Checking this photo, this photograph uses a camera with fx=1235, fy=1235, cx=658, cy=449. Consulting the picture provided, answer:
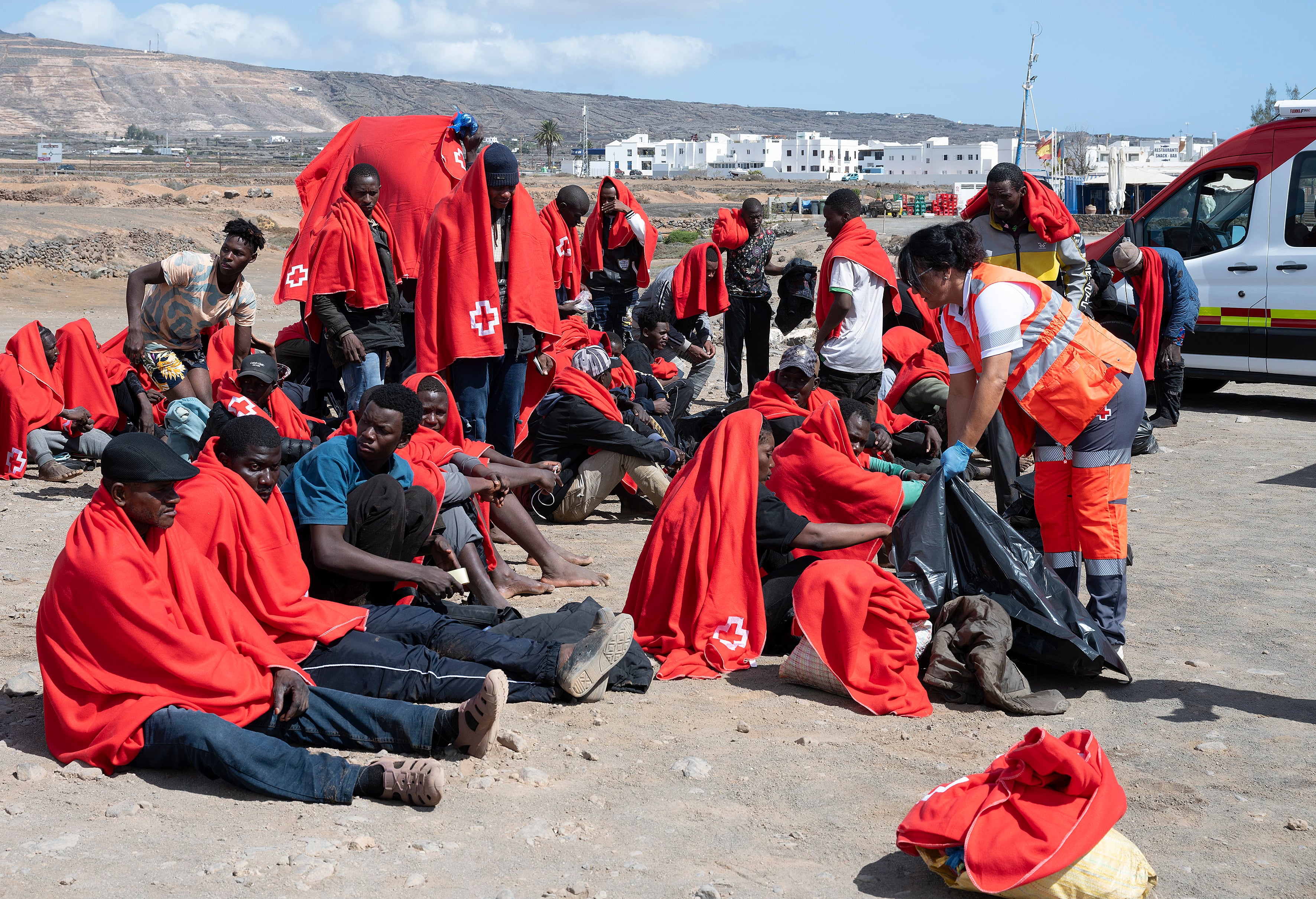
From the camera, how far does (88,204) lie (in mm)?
36312

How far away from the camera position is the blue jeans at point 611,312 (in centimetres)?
976

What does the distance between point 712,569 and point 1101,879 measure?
2109 millimetres

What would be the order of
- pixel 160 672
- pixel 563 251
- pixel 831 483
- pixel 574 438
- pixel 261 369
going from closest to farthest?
pixel 160 672 < pixel 831 483 < pixel 261 369 < pixel 574 438 < pixel 563 251

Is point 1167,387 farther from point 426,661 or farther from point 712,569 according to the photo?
point 426,661

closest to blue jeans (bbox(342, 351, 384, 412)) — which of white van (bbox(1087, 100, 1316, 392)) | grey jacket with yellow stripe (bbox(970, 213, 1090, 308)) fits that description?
grey jacket with yellow stripe (bbox(970, 213, 1090, 308))

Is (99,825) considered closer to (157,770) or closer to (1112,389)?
(157,770)

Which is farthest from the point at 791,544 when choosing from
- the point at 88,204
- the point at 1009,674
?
the point at 88,204

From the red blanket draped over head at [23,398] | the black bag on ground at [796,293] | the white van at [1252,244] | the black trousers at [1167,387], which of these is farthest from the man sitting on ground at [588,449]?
the white van at [1252,244]

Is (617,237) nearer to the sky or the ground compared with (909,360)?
nearer to the sky

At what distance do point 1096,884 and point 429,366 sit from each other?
4.88 meters

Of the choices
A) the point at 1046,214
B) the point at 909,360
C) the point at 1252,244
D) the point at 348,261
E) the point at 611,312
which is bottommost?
the point at 909,360

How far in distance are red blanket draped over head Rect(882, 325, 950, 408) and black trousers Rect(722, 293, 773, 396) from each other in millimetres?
2138

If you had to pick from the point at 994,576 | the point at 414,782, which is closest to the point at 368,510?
the point at 414,782

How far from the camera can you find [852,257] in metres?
7.61
